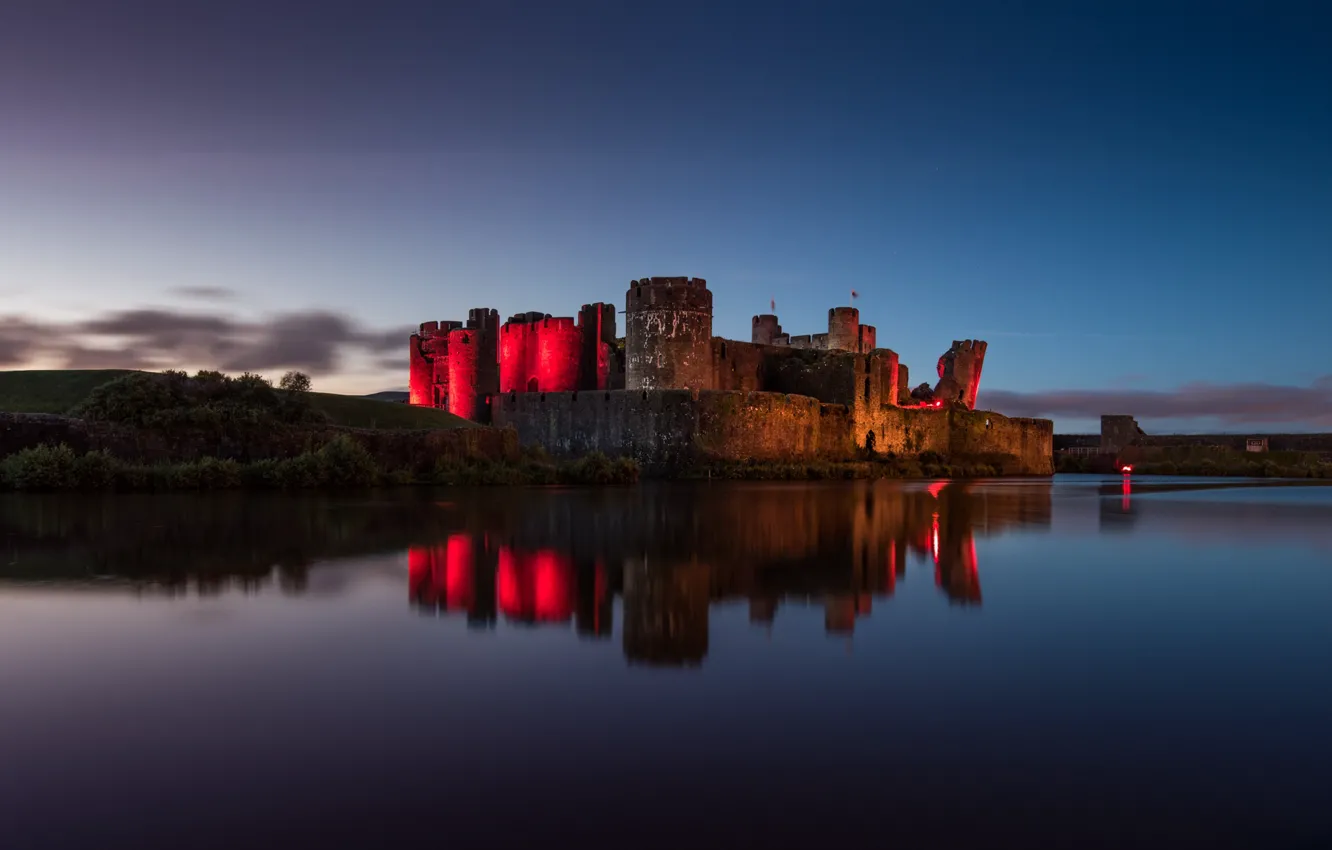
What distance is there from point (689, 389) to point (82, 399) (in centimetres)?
1548

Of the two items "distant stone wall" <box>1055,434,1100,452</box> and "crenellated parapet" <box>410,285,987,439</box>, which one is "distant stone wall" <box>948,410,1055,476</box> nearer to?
"crenellated parapet" <box>410,285,987,439</box>

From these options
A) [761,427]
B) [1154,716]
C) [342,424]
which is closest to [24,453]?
[342,424]

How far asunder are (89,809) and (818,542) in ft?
20.9

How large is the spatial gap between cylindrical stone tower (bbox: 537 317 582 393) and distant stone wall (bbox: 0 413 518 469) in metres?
14.3

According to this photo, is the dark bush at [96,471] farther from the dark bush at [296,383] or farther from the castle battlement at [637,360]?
the castle battlement at [637,360]

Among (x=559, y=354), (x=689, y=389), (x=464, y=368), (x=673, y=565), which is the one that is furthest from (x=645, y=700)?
(x=464, y=368)

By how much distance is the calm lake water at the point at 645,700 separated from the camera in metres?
2.03

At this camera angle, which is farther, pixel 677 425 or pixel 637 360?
pixel 637 360

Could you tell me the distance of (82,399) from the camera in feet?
48.9

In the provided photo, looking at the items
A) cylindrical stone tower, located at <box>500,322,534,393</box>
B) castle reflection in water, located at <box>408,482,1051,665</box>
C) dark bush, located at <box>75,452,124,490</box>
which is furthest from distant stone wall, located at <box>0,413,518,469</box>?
cylindrical stone tower, located at <box>500,322,534,393</box>

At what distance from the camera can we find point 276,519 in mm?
8602

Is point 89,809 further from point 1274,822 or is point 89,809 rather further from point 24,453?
point 24,453

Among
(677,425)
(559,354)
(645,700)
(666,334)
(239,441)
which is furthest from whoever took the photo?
(559,354)

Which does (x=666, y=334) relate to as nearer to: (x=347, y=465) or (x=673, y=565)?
(x=347, y=465)
